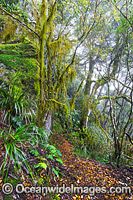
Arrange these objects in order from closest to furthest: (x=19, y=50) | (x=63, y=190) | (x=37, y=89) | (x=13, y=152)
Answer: (x=13, y=152) < (x=63, y=190) < (x=37, y=89) < (x=19, y=50)

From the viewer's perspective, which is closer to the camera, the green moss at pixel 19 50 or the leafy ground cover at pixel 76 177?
the leafy ground cover at pixel 76 177

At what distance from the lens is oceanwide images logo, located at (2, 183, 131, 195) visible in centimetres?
164

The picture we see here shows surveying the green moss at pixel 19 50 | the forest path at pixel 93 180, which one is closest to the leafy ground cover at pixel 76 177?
the forest path at pixel 93 180

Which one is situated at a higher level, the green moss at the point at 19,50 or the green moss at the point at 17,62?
the green moss at the point at 19,50

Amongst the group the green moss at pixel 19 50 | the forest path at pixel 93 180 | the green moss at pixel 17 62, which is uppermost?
the green moss at pixel 19 50

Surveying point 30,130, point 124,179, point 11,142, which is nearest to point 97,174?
point 124,179

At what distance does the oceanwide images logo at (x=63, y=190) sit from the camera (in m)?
1.64

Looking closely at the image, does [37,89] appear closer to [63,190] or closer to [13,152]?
[13,152]

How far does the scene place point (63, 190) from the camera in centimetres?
222

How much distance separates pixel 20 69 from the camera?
404 cm

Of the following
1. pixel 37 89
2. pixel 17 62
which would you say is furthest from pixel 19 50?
pixel 37 89

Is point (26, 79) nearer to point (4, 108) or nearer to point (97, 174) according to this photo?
point (4, 108)

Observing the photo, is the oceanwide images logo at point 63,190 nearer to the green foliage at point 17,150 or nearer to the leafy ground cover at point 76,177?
the leafy ground cover at point 76,177

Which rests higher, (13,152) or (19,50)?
(19,50)
